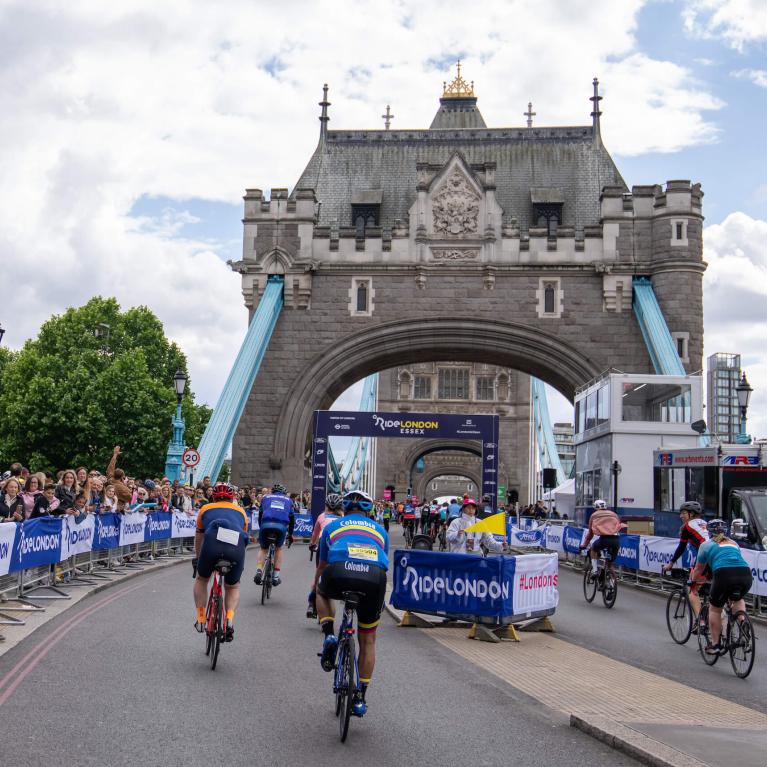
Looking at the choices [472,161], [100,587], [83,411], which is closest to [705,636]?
[100,587]

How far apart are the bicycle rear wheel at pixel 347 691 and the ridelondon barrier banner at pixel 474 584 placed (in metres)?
5.15

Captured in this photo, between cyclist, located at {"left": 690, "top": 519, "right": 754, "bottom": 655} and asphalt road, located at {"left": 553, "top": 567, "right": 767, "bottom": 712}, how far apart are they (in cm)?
42

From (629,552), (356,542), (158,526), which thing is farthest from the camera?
(158,526)

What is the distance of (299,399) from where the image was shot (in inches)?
1389

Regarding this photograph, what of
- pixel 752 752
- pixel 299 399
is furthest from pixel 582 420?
pixel 752 752

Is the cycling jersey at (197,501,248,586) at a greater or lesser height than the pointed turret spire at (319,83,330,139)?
lesser

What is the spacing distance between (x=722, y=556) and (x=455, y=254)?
26536mm

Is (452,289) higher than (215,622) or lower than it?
higher

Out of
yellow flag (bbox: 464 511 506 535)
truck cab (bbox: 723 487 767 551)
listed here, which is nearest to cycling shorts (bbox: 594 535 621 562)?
truck cab (bbox: 723 487 767 551)

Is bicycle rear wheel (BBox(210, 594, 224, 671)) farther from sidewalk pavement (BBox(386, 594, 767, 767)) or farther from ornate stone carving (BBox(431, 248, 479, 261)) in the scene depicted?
ornate stone carving (BBox(431, 248, 479, 261))

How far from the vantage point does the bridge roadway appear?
19.7 ft

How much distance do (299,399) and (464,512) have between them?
2140 centimetres

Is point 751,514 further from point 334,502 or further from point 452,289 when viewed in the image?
point 452,289

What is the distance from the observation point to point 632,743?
6.19 m
